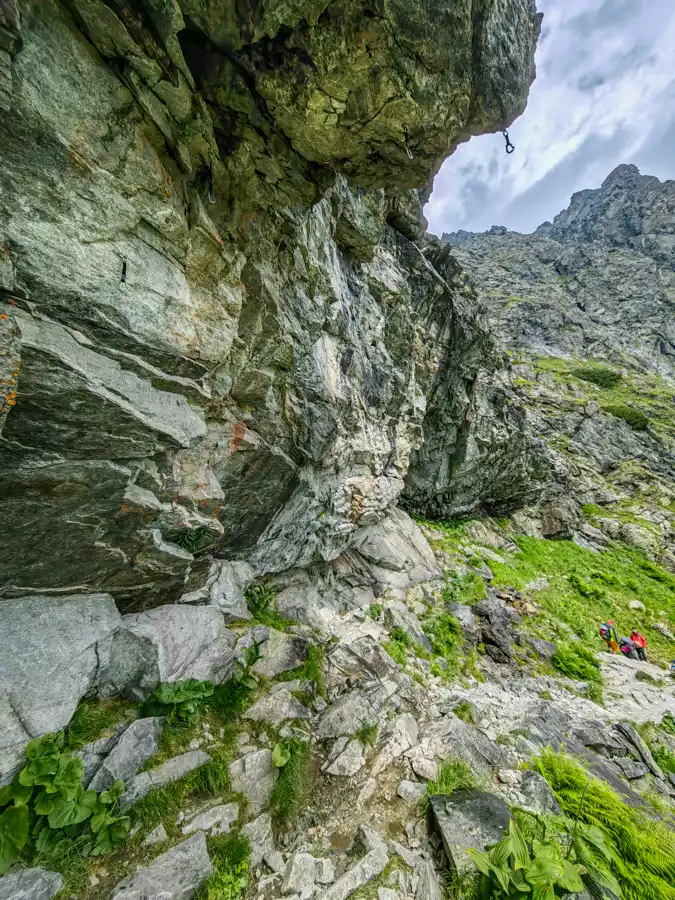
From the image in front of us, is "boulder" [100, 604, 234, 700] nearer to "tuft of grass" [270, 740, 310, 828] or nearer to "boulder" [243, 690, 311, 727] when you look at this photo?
"boulder" [243, 690, 311, 727]

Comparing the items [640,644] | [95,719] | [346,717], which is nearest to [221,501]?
[95,719]

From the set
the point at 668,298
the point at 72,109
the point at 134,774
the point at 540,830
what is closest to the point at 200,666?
the point at 134,774

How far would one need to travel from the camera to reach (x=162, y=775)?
589 cm

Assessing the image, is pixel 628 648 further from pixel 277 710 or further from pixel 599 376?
pixel 599 376

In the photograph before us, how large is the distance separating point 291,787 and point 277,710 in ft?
4.90

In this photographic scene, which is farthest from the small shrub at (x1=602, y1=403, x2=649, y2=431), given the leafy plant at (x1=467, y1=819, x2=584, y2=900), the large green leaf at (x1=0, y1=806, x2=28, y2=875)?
the large green leaf at (x1=0, y1=806, x2=28, y2=875)

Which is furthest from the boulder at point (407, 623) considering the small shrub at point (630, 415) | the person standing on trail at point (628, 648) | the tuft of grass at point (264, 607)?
the small shrub at point (630, 415)

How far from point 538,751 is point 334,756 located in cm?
455

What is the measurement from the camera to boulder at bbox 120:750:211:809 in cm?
552

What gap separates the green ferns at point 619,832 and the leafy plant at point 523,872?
671 millimetres

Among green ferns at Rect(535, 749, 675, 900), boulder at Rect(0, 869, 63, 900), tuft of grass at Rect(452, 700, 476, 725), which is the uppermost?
green ferns at Rect(535, 749, 675, 900)

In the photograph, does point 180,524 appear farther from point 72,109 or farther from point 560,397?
point 560,397

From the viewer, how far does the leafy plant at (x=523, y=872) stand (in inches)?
173

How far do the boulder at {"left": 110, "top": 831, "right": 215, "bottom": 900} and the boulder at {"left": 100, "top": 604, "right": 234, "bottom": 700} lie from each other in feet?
8.34
